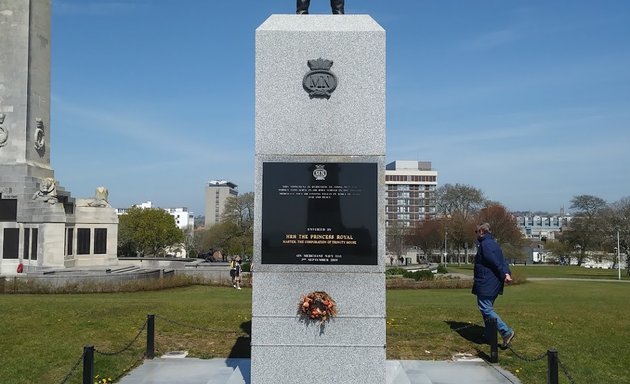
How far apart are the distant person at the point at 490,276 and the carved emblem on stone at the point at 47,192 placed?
82.8ft

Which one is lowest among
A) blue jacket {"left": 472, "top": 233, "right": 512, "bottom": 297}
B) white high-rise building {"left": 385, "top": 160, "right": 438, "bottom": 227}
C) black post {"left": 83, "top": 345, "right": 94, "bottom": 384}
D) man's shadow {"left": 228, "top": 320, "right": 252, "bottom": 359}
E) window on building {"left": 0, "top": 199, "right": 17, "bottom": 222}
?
man's shadow {"left": 228, "top": 320, "right": 252, "bottom": 359}

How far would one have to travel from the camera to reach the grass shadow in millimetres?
11186

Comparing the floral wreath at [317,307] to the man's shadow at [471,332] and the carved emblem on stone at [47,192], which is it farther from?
the carved emblem on stone at [47,192]

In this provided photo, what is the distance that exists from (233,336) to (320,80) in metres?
5.86

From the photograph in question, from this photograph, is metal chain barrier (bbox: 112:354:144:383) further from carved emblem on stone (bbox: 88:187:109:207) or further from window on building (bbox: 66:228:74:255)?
carved emblem on stone (bbox: 88:187:109:207)

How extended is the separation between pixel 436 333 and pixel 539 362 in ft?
8.25

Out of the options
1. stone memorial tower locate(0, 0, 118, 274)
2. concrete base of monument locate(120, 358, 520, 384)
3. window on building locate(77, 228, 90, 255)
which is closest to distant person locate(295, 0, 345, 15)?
concrete base of monument locate(120, 358, 520, 384)

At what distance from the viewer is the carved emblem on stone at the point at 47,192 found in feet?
95.4

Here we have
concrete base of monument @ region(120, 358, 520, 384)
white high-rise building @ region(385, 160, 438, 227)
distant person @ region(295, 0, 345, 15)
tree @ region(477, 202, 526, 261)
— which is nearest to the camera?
concrete base of monument @ region(120, 358, 520, 384)

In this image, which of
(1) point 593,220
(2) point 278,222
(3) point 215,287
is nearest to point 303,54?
(2) point 278,222

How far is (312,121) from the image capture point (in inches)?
321

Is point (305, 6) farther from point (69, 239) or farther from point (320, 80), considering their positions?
point (69, 239)

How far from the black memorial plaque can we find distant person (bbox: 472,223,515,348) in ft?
11.0

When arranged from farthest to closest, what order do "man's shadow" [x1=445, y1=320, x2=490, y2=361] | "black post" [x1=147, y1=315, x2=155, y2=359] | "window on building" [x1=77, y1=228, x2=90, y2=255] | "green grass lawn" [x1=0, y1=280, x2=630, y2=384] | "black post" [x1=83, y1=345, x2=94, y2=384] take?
"window on building" [x1=77, y1=228, x2=90, y2=255] → "man's shadow" [x1=445, y1=320, x2=490, y2=361] → "black post" [x1=147, y1=315, x2=155, y2=359] → "green grass lawn" [x1=0, y1=280, x2=630, y2=384] → "black post" [x1=83, y1=345, x2=94, y2=384]
